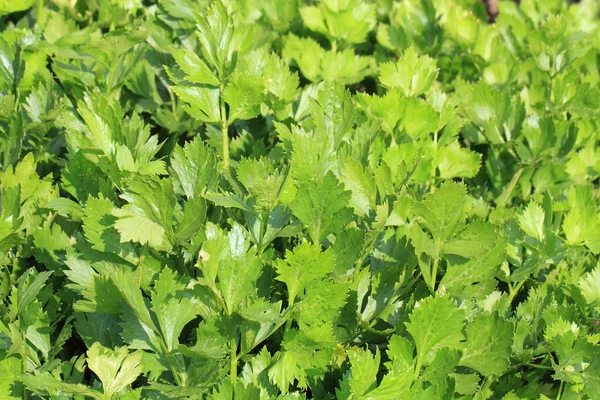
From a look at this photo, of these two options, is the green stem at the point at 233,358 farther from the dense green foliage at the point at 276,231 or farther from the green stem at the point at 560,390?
the green stem at the point at 560,390

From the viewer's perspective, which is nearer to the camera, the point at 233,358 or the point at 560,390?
the point at 233,358

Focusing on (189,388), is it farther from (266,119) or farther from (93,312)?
(266,119)

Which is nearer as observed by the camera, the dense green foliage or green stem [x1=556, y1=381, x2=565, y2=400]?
the dense green foliage

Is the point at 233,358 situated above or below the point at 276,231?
below

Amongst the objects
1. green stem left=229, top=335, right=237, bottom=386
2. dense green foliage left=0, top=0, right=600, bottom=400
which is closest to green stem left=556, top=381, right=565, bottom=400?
dense green foliage left=0, top=0, right=600, bottom=400

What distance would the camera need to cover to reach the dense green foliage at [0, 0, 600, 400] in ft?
3.62

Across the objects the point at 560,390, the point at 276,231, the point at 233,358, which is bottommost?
the point at 560,390

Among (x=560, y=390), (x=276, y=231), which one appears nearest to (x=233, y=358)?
(x=276, y=231)

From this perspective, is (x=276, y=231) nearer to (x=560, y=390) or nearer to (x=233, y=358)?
(x=233, y=358)

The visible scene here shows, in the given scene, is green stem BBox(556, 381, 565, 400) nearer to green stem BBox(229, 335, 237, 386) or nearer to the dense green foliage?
the dense green foliage

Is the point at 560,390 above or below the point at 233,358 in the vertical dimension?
below

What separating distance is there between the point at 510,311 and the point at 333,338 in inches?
18.7

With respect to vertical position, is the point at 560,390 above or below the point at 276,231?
below

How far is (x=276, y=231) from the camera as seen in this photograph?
3.88ft
